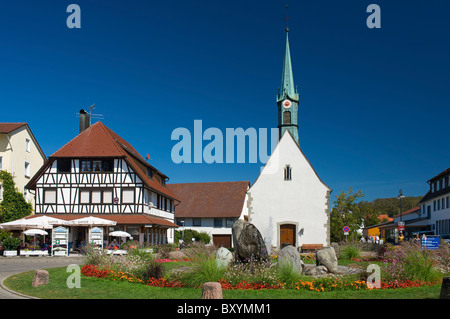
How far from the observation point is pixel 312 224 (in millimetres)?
36625

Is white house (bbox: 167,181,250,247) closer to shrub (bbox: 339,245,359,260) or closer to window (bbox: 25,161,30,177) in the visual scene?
window (bbox: 25,161,30,177)

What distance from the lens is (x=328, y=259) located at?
17.7m

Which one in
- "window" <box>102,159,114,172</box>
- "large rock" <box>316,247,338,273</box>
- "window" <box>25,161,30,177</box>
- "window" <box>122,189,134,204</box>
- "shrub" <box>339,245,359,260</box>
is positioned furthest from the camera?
"window" <box>25,161,30,177</box>

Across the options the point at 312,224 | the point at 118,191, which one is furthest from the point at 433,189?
the point at 118,191

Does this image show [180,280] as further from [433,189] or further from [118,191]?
[433,189]

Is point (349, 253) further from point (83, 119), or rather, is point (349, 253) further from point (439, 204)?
point (83, 119)

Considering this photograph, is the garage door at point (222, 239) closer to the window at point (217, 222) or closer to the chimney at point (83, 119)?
the window at point (217, 222)

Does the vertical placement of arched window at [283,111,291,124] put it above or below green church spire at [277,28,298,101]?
below

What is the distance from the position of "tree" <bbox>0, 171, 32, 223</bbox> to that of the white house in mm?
18281

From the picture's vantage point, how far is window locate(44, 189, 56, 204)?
38.1m

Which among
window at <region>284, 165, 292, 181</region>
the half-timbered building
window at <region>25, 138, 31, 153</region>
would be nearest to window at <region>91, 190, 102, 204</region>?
the half-timbered building

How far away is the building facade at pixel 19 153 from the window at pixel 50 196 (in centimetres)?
300
